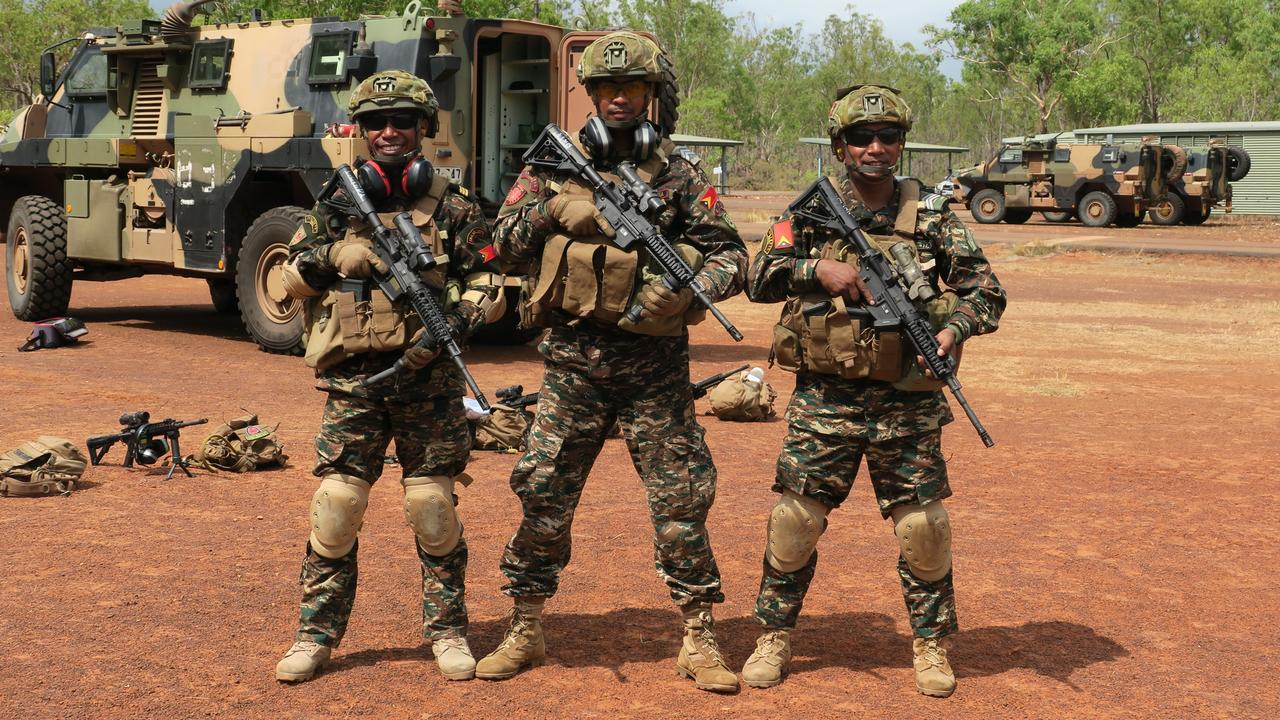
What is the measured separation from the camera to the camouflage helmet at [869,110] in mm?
4277

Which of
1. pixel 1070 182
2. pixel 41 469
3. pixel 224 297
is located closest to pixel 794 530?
pixel 41 469

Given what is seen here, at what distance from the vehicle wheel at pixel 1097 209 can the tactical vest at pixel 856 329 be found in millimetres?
28785

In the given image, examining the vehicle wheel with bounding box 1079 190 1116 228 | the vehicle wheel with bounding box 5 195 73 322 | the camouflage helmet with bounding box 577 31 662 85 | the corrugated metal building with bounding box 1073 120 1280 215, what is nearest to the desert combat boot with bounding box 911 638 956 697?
the camouflage helmet with bounding box 577 31 662 85

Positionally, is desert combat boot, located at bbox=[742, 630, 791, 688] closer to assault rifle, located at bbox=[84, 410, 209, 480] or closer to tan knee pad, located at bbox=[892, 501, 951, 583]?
tan knee pad, located at bbox=[892, 501, 951, 583]

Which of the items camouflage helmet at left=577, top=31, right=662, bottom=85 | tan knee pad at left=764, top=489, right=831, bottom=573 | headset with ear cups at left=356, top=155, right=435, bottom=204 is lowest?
tan knee pad at left=764, top=489, right=831, bottom=573

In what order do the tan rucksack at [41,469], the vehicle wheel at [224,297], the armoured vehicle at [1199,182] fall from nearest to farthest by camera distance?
the tan rucksack at [41,469], the vehicle wheel at [224,297], the armoured vehicle at [1199,182]

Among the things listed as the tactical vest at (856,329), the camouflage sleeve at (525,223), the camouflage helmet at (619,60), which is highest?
the camouflage helmet at (619,60)

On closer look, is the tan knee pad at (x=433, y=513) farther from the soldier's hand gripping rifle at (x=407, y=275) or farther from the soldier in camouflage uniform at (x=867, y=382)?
the soldier in camouflage uniform at (x=867, y=382)

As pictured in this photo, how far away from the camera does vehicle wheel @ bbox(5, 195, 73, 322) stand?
13.0 meters

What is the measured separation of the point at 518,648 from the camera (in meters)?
4.43

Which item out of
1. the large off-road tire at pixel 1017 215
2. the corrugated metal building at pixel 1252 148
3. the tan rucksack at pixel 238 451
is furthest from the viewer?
the corrugated metal building at pixel 1252 148

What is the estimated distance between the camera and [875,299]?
14.1ft

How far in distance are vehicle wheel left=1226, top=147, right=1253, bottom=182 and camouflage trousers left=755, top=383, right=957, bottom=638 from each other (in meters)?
31.3

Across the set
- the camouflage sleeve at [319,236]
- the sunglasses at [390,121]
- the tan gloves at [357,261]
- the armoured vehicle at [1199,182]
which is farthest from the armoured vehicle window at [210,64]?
the armoured vehicle at [1199,182]
